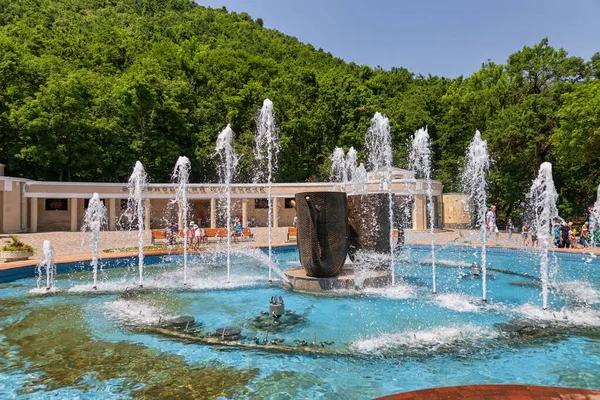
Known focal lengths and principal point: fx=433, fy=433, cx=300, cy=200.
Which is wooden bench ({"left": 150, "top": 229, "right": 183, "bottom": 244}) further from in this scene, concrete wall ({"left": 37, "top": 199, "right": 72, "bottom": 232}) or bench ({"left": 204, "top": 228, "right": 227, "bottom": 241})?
concrete wall ({"left": 37, "top": 199, "right": 72, "bottom": 232})

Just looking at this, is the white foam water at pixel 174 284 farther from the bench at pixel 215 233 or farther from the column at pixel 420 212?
the column at pixel 420 212

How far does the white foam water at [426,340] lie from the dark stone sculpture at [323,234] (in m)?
3.71

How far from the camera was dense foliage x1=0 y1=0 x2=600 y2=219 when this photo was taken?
29.3 meters

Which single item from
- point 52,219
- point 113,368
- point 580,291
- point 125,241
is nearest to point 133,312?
point 113,368

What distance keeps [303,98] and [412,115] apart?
500 inches

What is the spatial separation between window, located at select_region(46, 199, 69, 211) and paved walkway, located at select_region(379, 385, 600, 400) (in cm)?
3214

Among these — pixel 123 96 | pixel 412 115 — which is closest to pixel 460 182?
pixel 412 115

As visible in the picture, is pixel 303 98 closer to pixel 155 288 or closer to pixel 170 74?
pixel 170 74

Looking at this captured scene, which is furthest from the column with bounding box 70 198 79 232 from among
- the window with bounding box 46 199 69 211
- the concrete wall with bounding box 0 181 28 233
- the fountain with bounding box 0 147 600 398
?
the fountain with bounding box 0 147 600 398

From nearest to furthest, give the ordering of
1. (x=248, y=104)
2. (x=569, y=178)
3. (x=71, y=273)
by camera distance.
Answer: (x=71, y=273)
(x=569, y=178)
(x=248, y=104)

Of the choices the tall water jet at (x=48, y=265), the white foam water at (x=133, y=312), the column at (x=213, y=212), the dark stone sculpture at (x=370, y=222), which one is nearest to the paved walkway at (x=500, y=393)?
the white foam water at (x=133, y=312)

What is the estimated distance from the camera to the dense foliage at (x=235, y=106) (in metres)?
29.3

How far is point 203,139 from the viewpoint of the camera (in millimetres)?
40594

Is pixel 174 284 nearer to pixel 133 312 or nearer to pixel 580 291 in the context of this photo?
pixel 133 312
